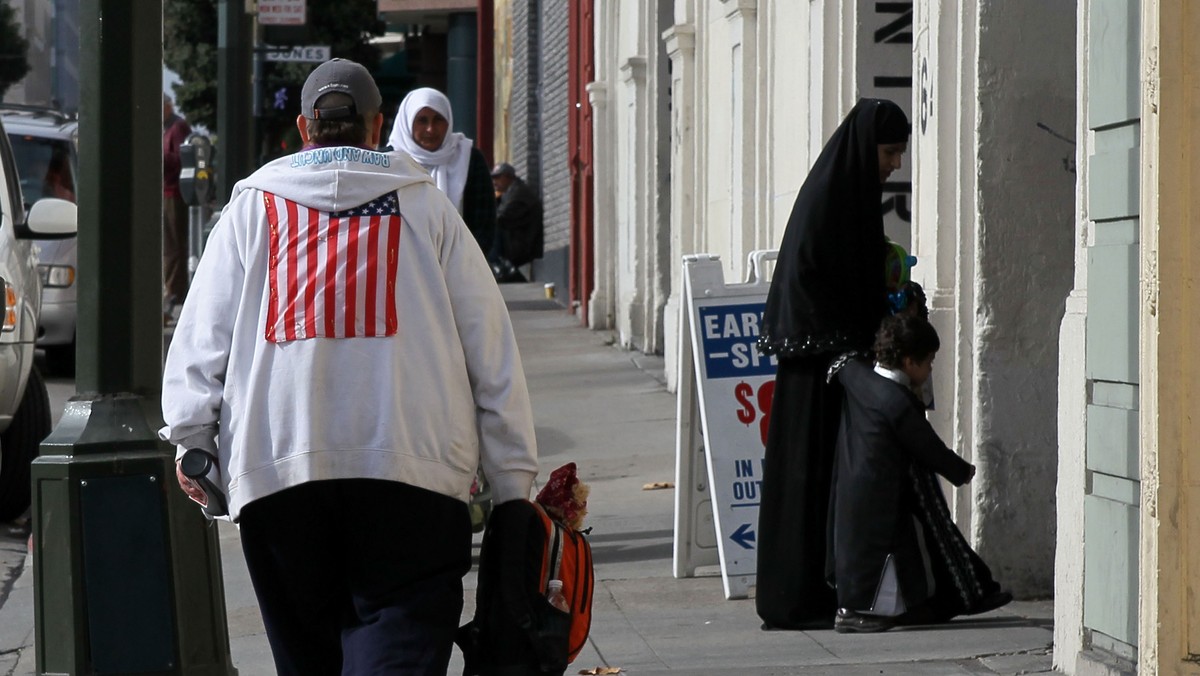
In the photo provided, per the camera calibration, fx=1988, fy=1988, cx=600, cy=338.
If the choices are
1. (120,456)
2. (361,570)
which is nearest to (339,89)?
(361,570)

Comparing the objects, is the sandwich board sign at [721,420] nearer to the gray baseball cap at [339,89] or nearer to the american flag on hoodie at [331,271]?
the gray baseball cap at [339,89]

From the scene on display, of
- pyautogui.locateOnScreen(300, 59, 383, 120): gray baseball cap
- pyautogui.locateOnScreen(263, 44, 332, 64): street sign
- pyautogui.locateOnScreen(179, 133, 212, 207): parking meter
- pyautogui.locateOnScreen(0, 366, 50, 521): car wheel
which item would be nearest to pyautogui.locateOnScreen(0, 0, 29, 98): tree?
pyautogui.locateOnScreen(263, 44, 332, 64): street sign

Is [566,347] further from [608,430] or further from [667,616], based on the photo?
[667,616]

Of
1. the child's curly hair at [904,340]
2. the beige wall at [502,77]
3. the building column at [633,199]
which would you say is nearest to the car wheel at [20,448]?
the child's curly hair at [904,340]

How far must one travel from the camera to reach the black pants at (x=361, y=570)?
386 centimetres

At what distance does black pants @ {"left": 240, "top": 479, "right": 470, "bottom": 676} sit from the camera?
3863 millimetres

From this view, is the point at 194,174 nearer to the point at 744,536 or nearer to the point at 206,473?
the point at 744,536

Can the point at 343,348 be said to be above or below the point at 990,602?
above

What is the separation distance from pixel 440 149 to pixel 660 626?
7.22 feet

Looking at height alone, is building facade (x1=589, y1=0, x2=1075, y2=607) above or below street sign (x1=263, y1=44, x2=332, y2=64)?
below

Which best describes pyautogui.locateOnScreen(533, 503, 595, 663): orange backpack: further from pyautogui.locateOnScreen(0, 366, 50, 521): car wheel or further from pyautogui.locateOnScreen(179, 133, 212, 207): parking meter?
pyautogui.locateOnScreen(179, 133, 212, 207): parking meter

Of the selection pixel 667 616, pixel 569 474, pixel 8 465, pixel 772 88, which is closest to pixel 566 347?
pixel 772 88

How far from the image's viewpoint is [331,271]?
3914 mm

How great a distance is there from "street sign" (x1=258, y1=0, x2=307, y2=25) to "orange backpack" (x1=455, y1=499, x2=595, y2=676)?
14.6 m
